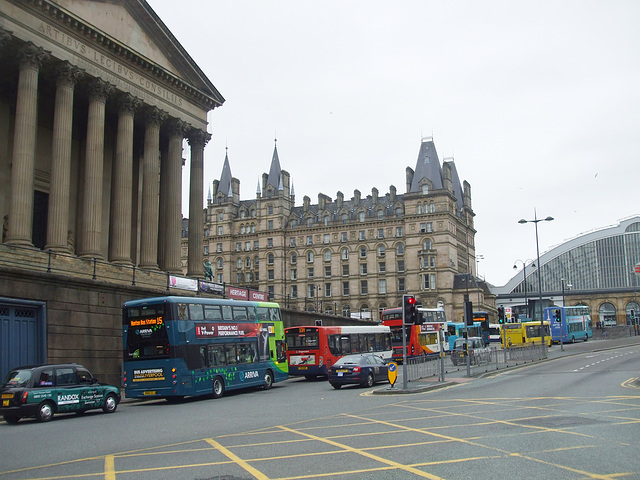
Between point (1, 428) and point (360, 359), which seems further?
point (360, 359)

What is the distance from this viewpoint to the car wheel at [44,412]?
19234 millimetres

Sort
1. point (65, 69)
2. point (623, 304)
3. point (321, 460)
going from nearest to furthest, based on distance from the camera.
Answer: point (321, 460)
point (65, 69)
point (623, 304)

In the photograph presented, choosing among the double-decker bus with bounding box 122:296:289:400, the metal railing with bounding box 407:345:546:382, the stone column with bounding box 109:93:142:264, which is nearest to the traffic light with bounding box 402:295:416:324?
the metal railing with bounding box 407:345:546:382

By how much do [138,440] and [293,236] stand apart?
100488 mm

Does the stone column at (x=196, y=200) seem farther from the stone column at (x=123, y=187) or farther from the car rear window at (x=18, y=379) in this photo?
the car rear window at (x=18, y=379)

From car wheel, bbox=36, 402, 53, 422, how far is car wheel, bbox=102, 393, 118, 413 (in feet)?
7.15

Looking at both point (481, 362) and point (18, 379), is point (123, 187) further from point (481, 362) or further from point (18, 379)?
point (481, 362)

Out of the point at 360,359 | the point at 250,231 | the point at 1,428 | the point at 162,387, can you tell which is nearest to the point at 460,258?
the point at 250,231

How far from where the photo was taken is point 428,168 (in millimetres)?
108562

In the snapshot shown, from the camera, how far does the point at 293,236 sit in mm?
114500

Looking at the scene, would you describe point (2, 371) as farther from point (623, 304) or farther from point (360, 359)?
point (623, 304)

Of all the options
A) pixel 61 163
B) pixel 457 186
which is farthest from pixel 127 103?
pixel 457 186

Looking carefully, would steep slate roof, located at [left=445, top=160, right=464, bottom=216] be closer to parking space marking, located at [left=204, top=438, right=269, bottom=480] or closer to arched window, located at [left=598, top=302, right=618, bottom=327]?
arched window, located at [left=598, top=302, right=618, bottom=327]

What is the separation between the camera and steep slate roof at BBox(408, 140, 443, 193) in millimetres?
107812
